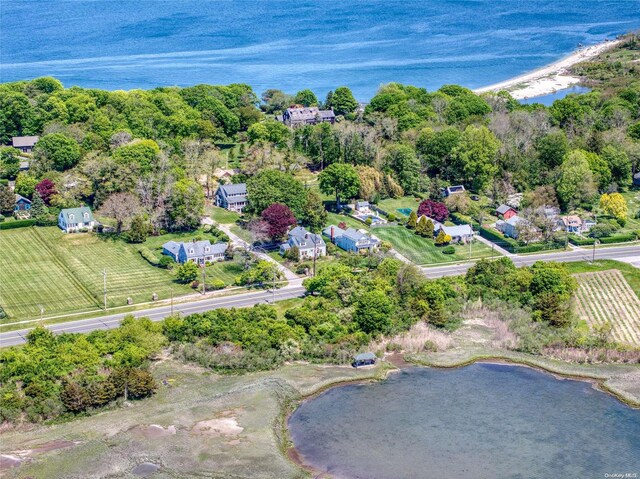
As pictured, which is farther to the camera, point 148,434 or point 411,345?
point 411,345

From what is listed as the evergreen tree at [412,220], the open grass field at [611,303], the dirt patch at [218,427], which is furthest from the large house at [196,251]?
the open grass field at [611,303]

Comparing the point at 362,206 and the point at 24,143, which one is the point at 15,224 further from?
the point at 362,206

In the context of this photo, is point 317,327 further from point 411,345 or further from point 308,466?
point 308,466

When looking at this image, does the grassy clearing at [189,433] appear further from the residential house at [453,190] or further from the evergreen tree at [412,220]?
the residential house at [453,190]

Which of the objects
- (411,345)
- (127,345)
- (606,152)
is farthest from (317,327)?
(606,152)

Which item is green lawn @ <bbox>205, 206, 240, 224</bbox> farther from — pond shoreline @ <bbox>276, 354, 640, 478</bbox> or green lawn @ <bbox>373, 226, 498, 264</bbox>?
pond shoreline @ <bbox>276, 354, 640, 478</bbox>

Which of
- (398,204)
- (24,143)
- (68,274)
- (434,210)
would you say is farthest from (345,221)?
(24,143)
